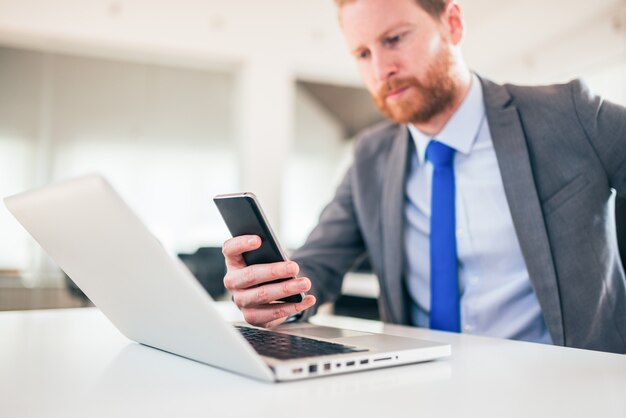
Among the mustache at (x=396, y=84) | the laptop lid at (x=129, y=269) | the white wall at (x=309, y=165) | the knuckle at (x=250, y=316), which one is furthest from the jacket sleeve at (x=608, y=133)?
the white wall at (x=309, y=165)

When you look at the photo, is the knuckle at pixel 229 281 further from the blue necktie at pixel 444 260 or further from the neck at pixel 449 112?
the neck at pixel 449 112

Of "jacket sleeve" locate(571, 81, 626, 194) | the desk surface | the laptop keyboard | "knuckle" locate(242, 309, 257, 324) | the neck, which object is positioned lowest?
the desk surface

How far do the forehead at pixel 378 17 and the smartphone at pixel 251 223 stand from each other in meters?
0.75

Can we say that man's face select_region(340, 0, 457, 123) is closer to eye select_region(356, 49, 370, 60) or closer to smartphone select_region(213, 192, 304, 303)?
eye select_region(356, 49, 370, 60)

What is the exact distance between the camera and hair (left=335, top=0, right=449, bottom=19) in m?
1.46

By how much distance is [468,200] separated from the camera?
137 cm

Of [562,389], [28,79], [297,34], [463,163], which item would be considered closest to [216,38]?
[297,34]

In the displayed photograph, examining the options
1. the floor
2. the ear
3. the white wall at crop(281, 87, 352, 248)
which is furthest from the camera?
the white wall at crop(281, 87, 352, 248)

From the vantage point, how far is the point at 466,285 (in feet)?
4.39

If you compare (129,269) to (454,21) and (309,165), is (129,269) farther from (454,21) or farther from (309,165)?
(309,165)

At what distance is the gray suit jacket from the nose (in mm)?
238

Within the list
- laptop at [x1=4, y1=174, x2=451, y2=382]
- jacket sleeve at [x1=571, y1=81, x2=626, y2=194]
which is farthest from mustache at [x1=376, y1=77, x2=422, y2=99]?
laptop at [x1=4, y1=174, x2=451, y2=382]

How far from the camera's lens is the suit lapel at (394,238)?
138cm

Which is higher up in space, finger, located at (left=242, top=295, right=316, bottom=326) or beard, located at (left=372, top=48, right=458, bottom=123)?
beard, located at (left=372, top=48, right=458, bottom=123)
